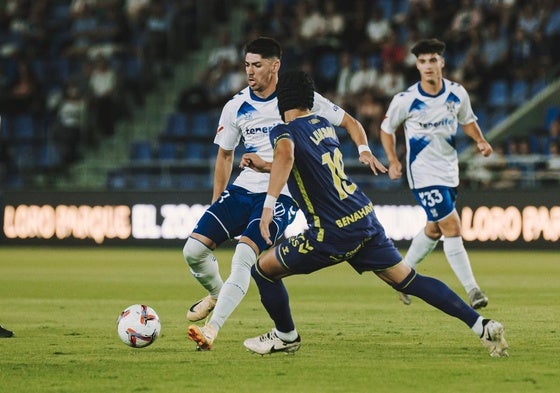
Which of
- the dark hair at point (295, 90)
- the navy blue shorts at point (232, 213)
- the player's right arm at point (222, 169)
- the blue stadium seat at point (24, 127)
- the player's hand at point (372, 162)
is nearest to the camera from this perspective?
the dark hair at point (295, 90)

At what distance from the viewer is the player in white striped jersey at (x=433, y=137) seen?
41.7ft

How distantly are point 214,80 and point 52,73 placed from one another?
505 cm

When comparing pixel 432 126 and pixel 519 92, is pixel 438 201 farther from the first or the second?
pixel 519 92

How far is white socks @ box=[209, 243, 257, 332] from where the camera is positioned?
8.91 metres

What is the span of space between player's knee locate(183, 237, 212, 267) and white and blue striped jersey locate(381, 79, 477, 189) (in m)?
3.49

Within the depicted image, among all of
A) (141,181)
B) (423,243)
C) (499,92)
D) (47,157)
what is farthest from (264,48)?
(47,157)

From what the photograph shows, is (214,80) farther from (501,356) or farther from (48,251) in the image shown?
(501,356)

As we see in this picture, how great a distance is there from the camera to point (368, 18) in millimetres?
27125

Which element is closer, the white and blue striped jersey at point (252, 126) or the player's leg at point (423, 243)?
the white and blue striped jersey at point (252, 126)

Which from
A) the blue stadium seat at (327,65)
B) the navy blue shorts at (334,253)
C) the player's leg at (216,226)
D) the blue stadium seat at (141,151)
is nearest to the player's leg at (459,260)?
the player's leg at (216,226)

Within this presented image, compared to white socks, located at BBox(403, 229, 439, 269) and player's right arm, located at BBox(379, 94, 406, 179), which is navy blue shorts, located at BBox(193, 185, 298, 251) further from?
white socks, located at BBox(403, 229, 439, 269)

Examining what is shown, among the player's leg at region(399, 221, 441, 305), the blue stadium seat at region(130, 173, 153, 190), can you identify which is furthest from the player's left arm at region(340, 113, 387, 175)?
the blue stadium seat at region(130, 173, 153, 190)

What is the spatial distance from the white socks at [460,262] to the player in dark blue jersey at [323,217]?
373cm

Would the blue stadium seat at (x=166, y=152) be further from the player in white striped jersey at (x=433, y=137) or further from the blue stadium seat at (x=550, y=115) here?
the player in white striped jersey at (x=433, y=137)
